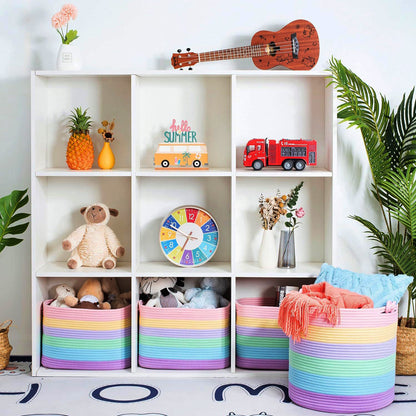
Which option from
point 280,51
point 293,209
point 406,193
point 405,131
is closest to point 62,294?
point 293,209

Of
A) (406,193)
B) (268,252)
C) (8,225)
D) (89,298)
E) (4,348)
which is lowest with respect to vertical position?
(4,348)

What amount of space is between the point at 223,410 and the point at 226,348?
1.57 ft

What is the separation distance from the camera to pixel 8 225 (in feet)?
9.69

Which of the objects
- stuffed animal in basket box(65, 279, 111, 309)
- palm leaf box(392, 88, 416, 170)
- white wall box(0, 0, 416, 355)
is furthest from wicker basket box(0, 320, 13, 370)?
palm leaf box(392, 88, 416, 170)

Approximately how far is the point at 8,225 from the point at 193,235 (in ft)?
3.02

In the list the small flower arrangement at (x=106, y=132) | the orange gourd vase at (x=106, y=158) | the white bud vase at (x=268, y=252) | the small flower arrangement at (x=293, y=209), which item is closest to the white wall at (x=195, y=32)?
the small flower arrangement at (x=106, y=132)

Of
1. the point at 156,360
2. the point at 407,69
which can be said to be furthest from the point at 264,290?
the point at 407,69

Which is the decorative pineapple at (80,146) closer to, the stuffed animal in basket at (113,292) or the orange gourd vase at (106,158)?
the orange gourd vase at (106,158)

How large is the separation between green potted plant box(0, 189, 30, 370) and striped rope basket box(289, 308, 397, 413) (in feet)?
4.89

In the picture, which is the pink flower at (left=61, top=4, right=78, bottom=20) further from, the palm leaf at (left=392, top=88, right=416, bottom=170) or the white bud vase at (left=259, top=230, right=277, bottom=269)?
the palm leaf at (left=392, top=88, right=416, bottom=170)

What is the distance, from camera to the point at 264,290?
3213 mm

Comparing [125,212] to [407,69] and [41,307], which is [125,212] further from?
[407,69]

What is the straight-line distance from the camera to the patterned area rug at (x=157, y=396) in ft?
8.21

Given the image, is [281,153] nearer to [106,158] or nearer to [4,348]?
[106,158]
